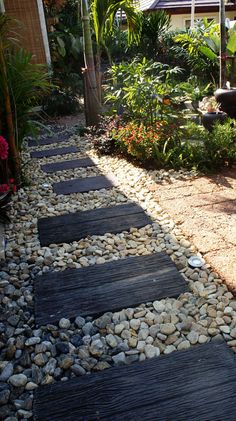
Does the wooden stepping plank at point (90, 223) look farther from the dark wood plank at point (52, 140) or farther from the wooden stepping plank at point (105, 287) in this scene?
the dark wood plank at point (52, 140)

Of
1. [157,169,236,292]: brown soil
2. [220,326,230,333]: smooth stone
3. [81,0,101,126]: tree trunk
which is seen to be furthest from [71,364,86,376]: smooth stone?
[81,0,101,126]: tree trunk

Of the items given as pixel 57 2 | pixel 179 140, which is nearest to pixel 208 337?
pixel 179 140

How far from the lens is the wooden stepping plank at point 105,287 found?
2146mm

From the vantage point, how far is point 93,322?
2.05 meters

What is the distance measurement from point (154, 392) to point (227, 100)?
5.05 m

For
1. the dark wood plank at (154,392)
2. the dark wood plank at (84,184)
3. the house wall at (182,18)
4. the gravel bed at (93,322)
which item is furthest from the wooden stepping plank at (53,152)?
the house wall at (182,18)

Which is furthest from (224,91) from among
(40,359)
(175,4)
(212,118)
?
(175,4)

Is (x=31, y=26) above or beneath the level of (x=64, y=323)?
above

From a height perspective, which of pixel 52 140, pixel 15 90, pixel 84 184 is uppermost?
pixel 15 90

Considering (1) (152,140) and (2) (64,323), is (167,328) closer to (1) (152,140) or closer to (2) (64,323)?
(2) (64,323)

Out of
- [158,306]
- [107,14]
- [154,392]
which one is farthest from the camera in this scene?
[107,14]

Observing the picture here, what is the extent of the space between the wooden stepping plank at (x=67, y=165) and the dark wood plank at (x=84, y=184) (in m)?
0.56

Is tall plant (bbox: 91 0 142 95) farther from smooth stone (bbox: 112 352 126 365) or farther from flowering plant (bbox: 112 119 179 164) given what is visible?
smooth stone (bbox: 112 352 126 365)

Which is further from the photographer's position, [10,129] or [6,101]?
[10,129]
